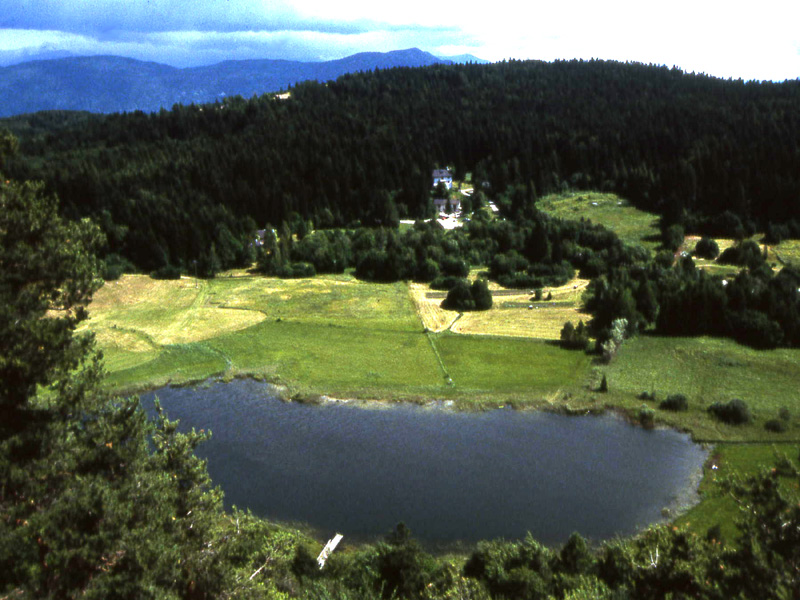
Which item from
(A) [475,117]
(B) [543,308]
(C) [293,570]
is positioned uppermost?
(A) [475,117]

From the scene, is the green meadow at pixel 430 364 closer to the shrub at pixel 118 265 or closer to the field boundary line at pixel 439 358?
the field boundary line at pixel 439 358

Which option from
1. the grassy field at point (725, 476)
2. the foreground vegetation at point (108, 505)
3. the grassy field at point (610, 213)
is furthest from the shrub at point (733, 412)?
the grassy field at point (610, 213)

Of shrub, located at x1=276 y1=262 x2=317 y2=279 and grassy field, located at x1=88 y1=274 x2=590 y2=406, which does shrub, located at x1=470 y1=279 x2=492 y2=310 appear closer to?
grassy field, located at x1=88 y1=274 x2=590 y2=406

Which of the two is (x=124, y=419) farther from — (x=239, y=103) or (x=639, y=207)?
(x=239, y=103)

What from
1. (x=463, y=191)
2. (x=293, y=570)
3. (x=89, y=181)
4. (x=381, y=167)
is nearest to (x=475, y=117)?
(x=463, y=191)

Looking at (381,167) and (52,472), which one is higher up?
(52,472)

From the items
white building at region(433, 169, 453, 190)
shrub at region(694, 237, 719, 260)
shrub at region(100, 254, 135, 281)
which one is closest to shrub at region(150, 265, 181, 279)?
shrub at region(100, 254, 135, 281)
